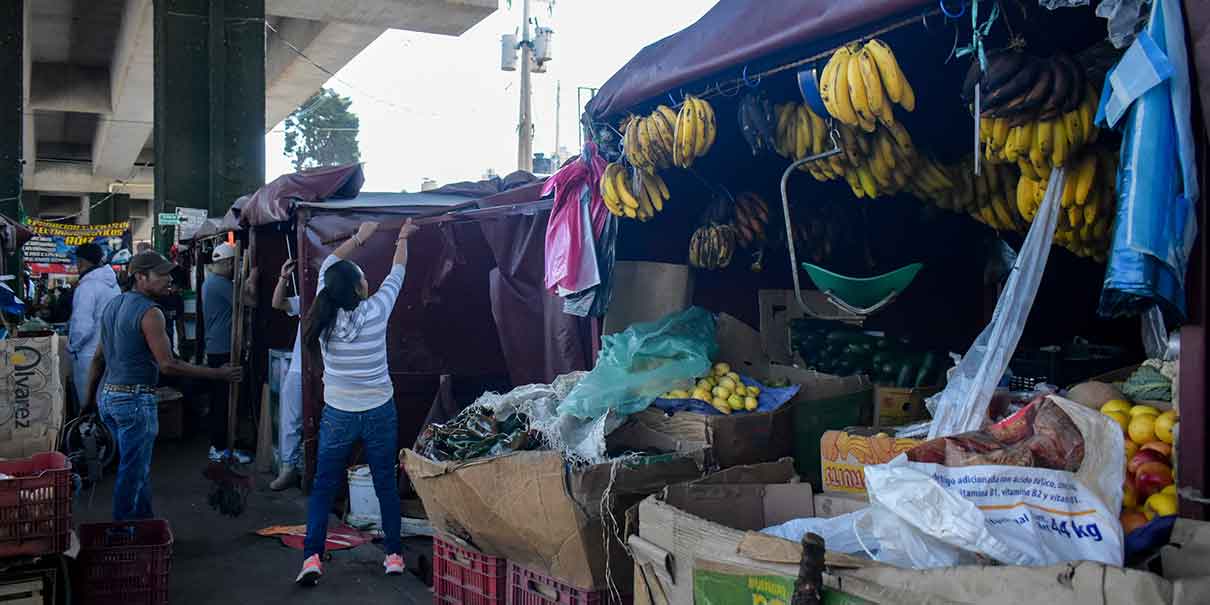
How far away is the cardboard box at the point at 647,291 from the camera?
5543mm

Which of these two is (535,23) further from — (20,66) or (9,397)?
(9,397)

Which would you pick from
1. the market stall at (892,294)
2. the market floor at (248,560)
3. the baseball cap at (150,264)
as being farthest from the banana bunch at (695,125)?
the baseball cap at (150,264)

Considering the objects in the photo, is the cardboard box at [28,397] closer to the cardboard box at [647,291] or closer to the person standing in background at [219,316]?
the cardboard box at [647,291]

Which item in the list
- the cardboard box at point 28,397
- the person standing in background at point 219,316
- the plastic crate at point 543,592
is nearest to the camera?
the plastic crate at point 543,592

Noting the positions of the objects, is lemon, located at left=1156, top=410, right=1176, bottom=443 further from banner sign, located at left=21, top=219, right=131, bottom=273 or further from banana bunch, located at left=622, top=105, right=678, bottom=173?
banner sign, located at left=21, top=219, right=131, bottom=273

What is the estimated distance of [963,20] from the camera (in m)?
3.21

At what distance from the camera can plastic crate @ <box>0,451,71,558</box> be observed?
376cm

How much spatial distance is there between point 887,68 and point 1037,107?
1.79ft

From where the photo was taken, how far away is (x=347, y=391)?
4.87 meters

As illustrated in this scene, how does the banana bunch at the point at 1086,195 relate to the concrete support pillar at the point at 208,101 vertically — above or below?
below

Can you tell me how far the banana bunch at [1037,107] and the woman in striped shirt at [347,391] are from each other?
3216 millimetres

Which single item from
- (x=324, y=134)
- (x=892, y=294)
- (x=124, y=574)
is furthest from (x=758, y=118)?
(x=324, y=134)

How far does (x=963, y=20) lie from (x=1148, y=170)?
1152mm

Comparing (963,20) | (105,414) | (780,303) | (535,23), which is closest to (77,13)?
(535,23)
